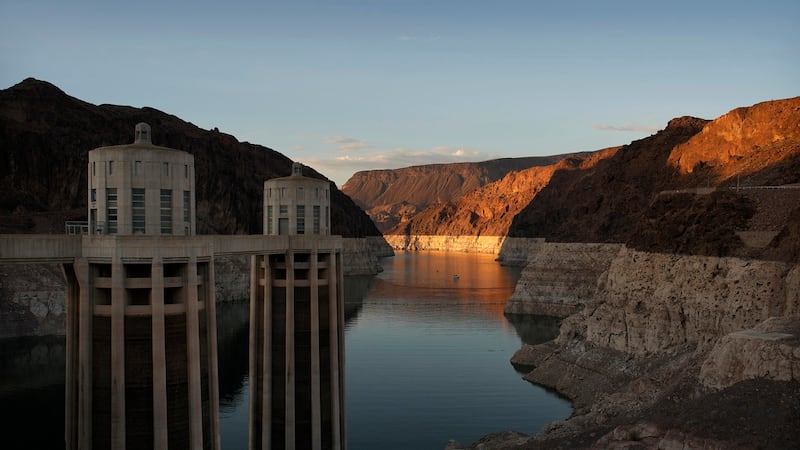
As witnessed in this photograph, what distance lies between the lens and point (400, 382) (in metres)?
62.5

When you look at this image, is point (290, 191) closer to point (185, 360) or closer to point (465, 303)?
point (185, 360)

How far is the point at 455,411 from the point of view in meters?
53.0

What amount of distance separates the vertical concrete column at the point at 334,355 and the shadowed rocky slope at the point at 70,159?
79.4m

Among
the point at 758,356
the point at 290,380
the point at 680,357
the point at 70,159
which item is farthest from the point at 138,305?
the point at 70,159

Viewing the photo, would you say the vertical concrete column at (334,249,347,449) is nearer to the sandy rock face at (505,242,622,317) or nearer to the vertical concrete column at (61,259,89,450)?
the vertical concrete column at (61,259,89,450)

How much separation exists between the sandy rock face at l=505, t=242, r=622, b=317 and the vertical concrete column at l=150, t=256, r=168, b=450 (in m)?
76.4

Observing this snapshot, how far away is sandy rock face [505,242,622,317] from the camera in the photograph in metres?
96.3

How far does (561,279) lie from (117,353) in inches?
3227

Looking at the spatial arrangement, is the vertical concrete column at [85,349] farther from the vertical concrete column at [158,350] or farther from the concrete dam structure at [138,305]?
the vertical concrete column at [158,350]

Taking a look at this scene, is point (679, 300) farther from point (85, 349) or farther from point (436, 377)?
point (85, 349)

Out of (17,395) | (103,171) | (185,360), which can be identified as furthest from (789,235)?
(17,395)

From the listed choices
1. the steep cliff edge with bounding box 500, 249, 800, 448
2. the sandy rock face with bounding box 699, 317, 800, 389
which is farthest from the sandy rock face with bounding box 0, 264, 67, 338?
the sandy rock face with bounding box 699, 317, 800, 389

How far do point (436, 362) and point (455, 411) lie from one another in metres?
17.9

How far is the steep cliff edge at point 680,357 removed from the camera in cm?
2541
